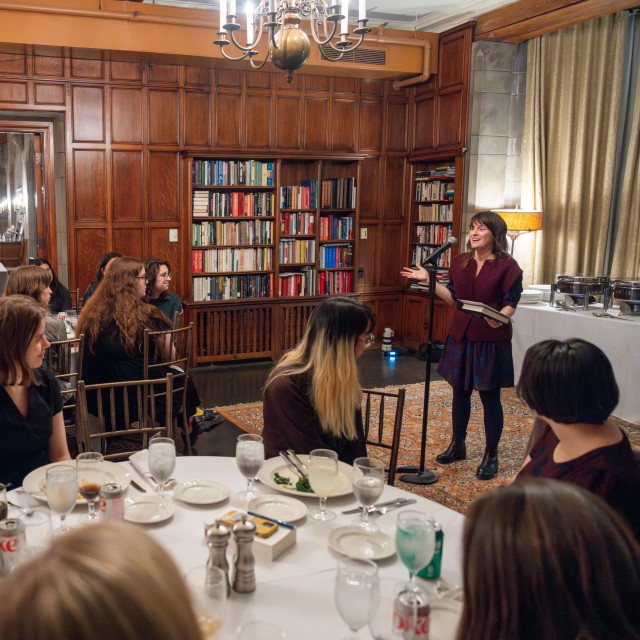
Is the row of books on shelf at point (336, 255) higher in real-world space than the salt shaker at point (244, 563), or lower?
higher

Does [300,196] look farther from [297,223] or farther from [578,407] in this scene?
[578,407]

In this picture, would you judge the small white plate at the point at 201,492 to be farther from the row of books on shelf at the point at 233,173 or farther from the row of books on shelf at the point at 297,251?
the row of books on shelf at the point at 297,251

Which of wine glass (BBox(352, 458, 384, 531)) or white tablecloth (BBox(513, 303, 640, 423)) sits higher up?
wine glass (BBox(352, 458, 384, 531))

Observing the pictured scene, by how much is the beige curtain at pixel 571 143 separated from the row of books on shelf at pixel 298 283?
2111mm

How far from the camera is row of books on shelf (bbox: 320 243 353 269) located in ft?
24.3

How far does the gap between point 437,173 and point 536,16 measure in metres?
1.88

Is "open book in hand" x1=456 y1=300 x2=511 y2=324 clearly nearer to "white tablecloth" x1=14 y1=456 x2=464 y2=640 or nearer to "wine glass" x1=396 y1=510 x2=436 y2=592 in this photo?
"white tablecloth" x1=14 y1=456 x2=464 y2=640

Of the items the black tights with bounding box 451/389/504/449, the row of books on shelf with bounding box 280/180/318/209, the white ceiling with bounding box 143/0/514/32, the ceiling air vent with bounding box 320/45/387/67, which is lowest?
the black tights with bounding box 451/389/504/449

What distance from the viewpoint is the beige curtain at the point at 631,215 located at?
5.84 metres

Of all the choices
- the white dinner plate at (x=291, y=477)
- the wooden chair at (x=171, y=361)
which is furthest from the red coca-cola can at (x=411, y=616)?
the wooden chair at (x=171, y=361)

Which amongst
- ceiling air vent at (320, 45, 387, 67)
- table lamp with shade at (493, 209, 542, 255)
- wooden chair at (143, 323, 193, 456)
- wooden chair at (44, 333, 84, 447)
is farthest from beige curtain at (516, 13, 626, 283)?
wooden chair at (44, 333, 84, 447)

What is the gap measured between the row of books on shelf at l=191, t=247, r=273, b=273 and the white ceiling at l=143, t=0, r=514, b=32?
7.46 ft

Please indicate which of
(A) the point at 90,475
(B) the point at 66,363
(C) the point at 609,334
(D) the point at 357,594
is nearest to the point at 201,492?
(A) the point at 90,475

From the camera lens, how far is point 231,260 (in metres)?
6.98
